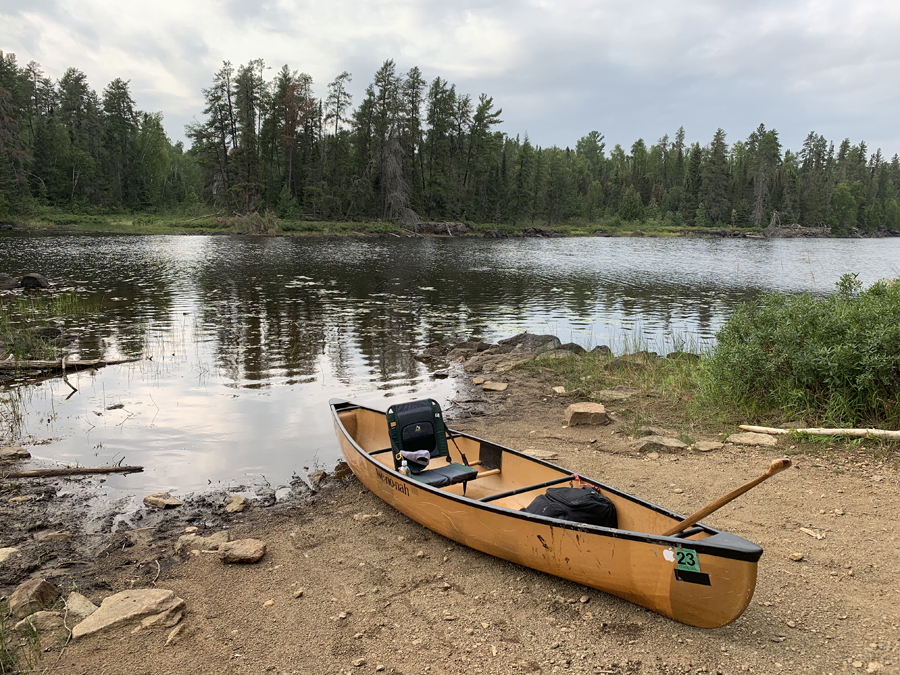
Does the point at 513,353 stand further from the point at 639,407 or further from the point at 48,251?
the point at 48,251

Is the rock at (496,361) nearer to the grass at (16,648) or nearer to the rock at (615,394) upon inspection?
the rock at (615,394)

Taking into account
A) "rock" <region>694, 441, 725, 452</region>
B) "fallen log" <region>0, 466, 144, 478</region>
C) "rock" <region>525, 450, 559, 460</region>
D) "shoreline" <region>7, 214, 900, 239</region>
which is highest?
"shoreline" <region>7, 214, 900, 239</region>

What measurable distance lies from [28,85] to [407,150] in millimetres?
49708

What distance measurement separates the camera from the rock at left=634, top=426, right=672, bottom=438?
8.02m

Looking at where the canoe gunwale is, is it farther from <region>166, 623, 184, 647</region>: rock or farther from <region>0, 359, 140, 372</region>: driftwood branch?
<region>0, 359, 140, 372</region>: driftwood branch

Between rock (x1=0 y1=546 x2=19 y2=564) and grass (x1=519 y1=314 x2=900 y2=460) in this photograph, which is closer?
rock (x1=0 y1=546 x2=19 y2=564)

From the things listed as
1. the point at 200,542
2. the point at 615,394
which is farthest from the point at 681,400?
the point at 200,542

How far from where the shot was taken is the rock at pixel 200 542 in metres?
5.38

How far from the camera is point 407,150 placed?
3191 inches

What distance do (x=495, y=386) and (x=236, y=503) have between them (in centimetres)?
599

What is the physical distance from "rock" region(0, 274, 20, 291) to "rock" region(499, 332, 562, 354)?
19.4m

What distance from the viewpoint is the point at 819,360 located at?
7.15 meters

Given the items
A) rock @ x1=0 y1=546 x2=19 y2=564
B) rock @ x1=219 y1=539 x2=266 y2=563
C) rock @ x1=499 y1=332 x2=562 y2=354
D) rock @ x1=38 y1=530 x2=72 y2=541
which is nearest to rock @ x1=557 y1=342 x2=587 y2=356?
rock @ x1=499 y1=332 x2=562 y2=354

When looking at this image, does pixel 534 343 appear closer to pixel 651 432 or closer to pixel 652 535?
pixel 651 432
